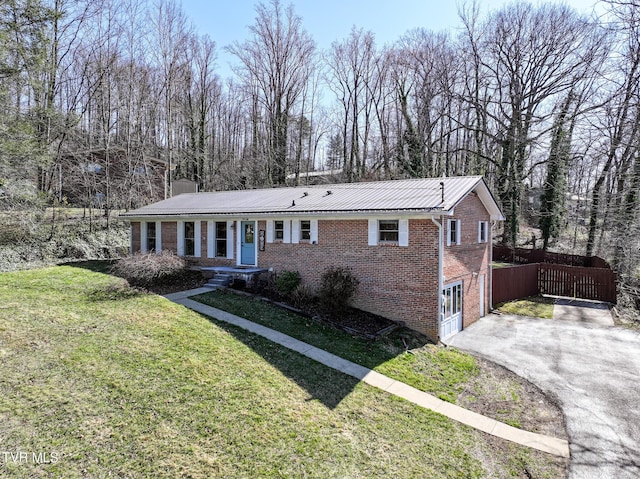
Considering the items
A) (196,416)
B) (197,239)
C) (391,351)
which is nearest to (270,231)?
(197,239)

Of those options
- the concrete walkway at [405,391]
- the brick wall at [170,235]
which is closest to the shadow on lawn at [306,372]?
the concrete walkway at [405,391]

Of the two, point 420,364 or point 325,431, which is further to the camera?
point 420,364

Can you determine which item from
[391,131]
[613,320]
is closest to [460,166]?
[391,131]

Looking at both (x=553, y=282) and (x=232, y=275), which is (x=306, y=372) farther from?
(x=553, y=282)

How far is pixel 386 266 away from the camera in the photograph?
35.9 feet

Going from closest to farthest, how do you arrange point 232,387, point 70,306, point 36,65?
point 232,387, point 70,306, point 36,65

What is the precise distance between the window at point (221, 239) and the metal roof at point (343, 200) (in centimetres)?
69

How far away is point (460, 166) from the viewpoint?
103 ft

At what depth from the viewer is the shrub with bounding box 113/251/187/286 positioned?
41.1ft

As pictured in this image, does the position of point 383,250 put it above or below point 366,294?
above

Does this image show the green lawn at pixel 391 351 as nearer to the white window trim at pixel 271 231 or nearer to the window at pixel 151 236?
the white window trim at pixel 271 231

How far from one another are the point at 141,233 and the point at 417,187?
1338 cm

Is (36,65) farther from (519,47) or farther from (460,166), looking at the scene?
(460,166)

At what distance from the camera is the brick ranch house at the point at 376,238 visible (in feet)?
34.2
